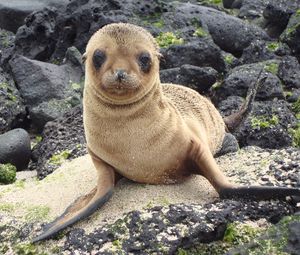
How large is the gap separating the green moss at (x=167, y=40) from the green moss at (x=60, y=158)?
4.08 m

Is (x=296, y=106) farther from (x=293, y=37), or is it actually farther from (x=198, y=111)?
(x=198, y=111)

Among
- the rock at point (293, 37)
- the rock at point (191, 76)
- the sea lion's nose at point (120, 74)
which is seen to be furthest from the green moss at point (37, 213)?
the rock at point (293, 37)

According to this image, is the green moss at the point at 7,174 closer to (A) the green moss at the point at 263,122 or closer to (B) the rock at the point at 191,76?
(A) the green moss at the point at 263,122

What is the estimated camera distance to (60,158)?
731 centimetres

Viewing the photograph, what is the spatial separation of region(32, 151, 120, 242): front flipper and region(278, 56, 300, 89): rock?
214 inches

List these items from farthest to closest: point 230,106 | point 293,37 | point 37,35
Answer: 1. point 293,37
2. point 37,35
3. point 230,106

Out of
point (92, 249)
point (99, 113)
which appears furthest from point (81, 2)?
point (92, 249)

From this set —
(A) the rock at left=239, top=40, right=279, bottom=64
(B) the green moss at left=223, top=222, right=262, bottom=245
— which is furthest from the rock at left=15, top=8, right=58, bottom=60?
(B) the green moss at left=223, top=222, right=262, bottom=245

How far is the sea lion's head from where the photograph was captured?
4.96m

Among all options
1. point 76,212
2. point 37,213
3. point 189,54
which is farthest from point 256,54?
point 76,212

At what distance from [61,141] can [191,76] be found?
287 cm

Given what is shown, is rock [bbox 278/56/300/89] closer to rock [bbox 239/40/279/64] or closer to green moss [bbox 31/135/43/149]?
rock [bbox 239/40/279/64]

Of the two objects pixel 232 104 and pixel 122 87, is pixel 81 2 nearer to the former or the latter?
pixel 232 104

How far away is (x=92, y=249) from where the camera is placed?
15.8 feet
